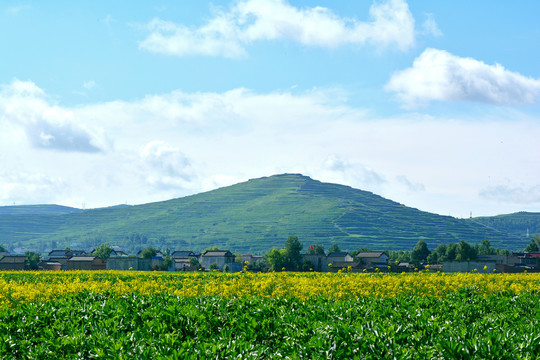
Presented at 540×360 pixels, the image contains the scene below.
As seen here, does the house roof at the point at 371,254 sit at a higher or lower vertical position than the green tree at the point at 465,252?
lower

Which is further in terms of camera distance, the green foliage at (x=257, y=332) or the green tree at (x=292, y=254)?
the green tree at (x=292, y=254)

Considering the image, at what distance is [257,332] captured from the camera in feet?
49.0

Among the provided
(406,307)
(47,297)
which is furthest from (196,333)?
(47,297)

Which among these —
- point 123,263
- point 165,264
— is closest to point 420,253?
point 165,264

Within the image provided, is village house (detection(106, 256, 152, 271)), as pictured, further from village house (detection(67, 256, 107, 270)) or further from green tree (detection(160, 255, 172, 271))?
village house (detection(67, 256, 107, 270))

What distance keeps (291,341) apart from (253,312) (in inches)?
174

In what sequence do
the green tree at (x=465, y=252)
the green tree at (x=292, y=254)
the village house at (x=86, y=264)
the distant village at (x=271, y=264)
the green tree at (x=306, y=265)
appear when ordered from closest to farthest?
1. the distant village at (x=271, y=264)
2. the green tree at (x=306, y=265)
3. the village house at (x=86, y=264)
4. the green tree at (x=292, y=254)
5. the green tree at (x=465, y=252)

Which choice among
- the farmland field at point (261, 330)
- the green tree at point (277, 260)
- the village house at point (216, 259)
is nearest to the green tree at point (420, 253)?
the green tree at point (277, 260)

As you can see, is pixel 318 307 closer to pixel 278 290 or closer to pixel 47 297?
pixel 278 290

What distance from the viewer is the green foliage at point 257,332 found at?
11.7 m

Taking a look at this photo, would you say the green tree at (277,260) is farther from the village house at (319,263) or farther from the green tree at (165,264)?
the green tree at (165,264)

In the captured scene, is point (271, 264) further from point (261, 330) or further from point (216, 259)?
point (261, 330)

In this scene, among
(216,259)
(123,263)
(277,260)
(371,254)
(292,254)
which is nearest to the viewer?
(123,263)

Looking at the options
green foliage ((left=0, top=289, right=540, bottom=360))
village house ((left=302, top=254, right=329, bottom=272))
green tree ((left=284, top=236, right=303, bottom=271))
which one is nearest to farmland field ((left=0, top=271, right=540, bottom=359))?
green foliage ((left=0, top=289, right=540, bottom=360))
